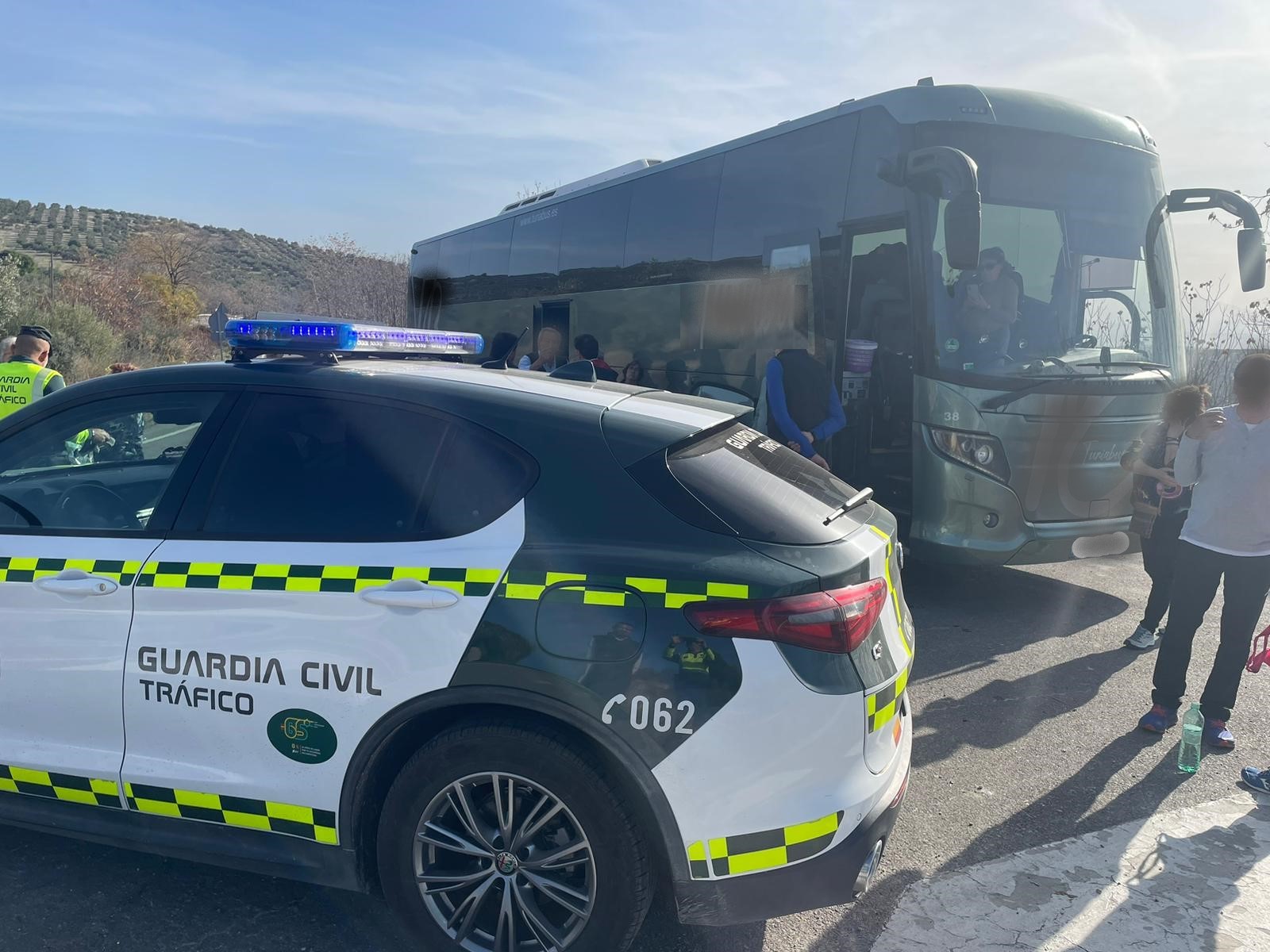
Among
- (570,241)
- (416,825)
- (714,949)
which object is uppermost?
(570,241)

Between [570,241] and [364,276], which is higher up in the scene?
[364,276]

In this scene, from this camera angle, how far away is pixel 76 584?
9.45 feet

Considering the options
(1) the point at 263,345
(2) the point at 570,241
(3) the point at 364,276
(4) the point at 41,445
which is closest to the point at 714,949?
(1) the point at 263,345

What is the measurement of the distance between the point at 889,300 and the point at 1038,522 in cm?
191

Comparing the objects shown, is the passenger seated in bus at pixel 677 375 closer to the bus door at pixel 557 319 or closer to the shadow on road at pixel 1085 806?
the bus door at pixel 557 319

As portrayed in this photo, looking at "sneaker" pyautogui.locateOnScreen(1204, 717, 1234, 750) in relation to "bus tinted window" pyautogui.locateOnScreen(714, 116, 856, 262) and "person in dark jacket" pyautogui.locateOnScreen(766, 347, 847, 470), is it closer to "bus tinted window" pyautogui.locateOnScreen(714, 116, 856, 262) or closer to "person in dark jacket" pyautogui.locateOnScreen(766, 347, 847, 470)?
"person in dark jacket" pyautogui.locateOnScreen(766, 347, 847, 470)

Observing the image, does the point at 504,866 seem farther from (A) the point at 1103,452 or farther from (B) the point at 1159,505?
(A) the point at 1103,452

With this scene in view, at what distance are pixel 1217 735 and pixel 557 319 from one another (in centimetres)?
818

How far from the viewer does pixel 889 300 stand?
270 inches

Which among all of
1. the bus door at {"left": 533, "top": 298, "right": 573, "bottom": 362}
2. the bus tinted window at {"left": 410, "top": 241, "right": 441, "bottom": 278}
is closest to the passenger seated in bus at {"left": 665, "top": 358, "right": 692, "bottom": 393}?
the bus door at {"left": 533, "top": 298, "right": 573, "bottom": 362}

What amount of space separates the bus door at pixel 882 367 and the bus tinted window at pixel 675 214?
79.4 inches

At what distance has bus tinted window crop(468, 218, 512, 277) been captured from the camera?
12.5 metres

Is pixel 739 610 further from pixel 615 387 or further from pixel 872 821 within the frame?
pixel 615 387

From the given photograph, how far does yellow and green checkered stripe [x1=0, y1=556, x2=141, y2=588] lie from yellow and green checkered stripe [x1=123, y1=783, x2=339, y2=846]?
0.65 metres
